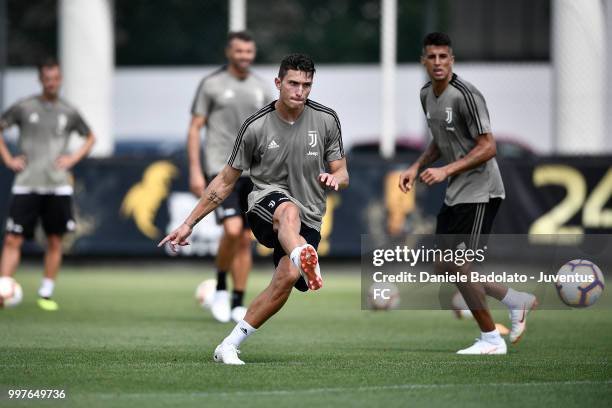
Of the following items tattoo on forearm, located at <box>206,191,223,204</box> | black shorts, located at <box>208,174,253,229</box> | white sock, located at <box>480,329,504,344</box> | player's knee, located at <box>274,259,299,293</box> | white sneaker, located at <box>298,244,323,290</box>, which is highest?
tattoo on forearm, located at <box>206,191,223,204</box>

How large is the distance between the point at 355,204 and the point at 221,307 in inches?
246

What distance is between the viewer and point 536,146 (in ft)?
87.2

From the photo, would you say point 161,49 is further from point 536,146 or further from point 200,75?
point 536,146

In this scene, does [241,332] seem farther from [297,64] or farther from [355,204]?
[355,204]

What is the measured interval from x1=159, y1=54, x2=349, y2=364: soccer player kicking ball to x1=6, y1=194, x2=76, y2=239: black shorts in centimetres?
498

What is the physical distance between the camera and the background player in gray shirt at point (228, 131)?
11312mm

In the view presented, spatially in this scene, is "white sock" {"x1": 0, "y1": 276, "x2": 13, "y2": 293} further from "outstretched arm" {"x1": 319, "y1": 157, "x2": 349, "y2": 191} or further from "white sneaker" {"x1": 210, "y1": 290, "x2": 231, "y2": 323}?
"outstretched arm" {"x1": 319, "y1": 157, "x2": 349, "y2": 191}

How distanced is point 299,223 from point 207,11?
25.9 meters

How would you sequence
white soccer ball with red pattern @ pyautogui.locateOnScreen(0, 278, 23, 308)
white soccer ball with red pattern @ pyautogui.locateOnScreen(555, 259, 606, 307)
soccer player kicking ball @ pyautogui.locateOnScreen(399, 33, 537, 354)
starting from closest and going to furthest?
soccer player kicking ball @ pyautogui.locateOnScreen(399, 33, 537, 354) < white soccer ball with red pattern @ pyautogui.locateOnScreen(555, 259, 606, 307) < white soccer ball with red pattern @ pyautogui.locateOnScreen(0, 278, 23, 308)

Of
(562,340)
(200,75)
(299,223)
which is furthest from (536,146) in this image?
(299,223)

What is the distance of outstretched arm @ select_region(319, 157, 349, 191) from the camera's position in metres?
7.62

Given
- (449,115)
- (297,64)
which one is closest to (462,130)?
(449,115)

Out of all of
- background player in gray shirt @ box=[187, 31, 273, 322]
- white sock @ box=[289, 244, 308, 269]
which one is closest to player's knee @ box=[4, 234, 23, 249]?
background player in gray shirt @ box=[187, 31, 273, 322]

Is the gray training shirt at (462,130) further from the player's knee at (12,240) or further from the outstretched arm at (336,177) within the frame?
the player's knee at (12,240)
